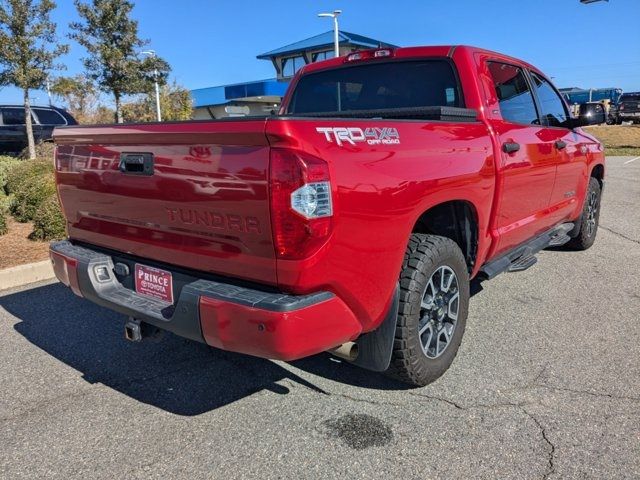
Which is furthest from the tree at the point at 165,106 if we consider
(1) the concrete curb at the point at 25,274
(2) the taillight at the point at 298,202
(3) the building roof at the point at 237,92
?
(2) the taillight at the point at 298,202

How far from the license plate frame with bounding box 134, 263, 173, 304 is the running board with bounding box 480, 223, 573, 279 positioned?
211cm

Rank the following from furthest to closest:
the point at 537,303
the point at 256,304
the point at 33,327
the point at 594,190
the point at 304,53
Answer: the point at 304,53 < the point at 594,190 < the point at 537,303 < the point at 33,327 < the point at 256,304

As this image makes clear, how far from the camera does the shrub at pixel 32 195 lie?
289 inches

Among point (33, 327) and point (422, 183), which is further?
point (33, 327)

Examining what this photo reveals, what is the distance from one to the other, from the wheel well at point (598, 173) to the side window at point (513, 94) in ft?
6.80

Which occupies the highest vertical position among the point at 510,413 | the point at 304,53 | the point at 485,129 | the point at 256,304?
the point at 304,53

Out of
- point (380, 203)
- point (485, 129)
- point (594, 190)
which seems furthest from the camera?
point (594, 190)

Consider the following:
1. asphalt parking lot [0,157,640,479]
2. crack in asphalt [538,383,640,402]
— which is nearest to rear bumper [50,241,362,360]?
asphalt parking lot [0,157,640,479]

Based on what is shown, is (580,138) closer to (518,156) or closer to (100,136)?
(518,156)

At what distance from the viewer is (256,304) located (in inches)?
87.9

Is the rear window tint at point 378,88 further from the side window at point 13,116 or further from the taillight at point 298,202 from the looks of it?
the side window at point 13,116

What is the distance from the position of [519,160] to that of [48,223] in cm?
544

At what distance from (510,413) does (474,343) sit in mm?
934

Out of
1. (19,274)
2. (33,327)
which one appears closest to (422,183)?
(33,327)
